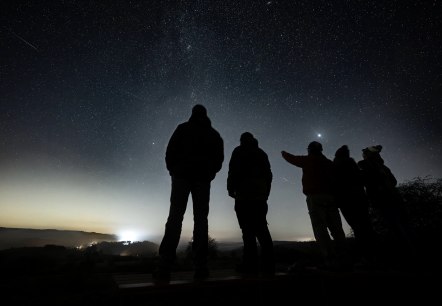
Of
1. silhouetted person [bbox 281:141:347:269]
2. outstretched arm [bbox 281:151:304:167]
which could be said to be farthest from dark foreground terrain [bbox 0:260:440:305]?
outstretched arm [bbox 281:151:304:167]

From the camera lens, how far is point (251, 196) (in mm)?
3943

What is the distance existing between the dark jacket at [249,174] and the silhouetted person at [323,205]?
806mm

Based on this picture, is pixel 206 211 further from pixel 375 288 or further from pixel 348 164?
pixel 348 164

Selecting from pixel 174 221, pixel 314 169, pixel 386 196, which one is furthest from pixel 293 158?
pixel 174 221

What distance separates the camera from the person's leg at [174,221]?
10.0 feet

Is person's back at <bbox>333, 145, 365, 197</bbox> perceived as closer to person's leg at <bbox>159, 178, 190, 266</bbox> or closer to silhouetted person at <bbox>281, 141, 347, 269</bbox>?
silhouetted person at <bbox>281, 141, 347, 269</bbox>

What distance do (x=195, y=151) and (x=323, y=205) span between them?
8.55 feet

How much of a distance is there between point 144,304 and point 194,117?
8.67 feet

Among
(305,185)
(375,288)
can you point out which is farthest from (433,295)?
(305,185)

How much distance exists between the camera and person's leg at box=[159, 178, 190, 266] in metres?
3.05

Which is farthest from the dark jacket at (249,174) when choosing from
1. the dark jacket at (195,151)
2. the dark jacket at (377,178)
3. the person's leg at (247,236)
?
the dark jacket at (377,178)

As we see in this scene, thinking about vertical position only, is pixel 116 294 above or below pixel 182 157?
below

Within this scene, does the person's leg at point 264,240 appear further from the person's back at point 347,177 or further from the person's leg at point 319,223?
the person's back at point 347,177

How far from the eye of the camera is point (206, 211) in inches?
136
